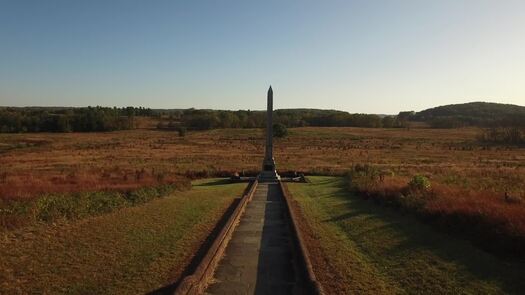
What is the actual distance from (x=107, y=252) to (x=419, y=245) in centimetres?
846

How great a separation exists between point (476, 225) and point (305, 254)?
19.7ft

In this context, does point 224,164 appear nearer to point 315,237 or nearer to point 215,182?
point 215,182

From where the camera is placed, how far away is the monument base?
33.7 meters

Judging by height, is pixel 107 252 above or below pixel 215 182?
above

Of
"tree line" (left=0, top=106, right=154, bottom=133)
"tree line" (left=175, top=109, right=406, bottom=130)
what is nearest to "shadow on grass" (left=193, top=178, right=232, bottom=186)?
"tree line" (left=0, top=106, right=154, bottom=133)

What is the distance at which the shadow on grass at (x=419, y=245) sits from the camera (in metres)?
9.83

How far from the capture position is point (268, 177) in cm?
3406

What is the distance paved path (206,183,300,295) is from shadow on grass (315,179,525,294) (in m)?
2.15

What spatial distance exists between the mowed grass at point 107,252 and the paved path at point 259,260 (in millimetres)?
1024

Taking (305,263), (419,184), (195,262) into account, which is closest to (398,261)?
(305,263)

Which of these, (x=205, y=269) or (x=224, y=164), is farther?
(x=224, y=164)

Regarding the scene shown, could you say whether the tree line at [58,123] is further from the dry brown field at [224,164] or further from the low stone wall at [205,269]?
the low stone wall at [205,269]

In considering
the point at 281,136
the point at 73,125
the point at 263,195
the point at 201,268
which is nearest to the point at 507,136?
the point at 281,136

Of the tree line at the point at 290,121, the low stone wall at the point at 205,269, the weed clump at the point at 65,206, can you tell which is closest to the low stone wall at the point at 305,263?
the low stone wall at the point at 205,269
